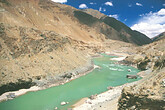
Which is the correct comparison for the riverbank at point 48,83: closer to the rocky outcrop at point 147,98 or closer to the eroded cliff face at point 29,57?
the eroded cliff face at point 29,57

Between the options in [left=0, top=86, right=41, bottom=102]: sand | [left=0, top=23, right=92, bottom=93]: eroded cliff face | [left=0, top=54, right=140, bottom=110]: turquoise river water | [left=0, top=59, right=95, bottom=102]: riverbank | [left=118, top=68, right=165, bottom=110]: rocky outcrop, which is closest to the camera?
[left=118, top=68, right=165, bottom=110]: rocky outcrop

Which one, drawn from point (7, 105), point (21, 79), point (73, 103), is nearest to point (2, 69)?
point (21, 79)

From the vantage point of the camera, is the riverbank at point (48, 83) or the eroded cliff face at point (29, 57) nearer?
the riverbank at point (48, 83)

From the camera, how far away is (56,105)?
15211 mm

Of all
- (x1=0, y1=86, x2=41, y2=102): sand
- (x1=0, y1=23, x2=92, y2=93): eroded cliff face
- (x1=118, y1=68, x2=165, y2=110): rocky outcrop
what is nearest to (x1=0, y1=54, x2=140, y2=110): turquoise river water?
(x1=0, y1=86, x2=41, y2=102): sand

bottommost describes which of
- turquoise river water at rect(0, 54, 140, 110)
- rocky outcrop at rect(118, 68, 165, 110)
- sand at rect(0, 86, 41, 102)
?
turquoise river water at rect(0, 54, 140, 110)

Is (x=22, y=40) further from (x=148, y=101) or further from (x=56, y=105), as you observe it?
(x=148, y=101)

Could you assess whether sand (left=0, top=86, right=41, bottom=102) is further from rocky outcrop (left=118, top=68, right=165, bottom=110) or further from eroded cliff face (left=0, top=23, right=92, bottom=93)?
rocky outcrop (left=118, top=68, right=165, bottom=110)

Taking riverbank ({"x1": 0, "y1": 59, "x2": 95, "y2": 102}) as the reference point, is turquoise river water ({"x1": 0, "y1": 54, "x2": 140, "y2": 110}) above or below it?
below

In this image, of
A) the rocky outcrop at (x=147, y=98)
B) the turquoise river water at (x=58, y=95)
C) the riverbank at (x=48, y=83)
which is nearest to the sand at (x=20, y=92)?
the riverbank at (x=48, y=83)

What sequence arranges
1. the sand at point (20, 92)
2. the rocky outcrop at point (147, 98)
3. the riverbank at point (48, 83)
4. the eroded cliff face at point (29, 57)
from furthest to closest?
the eroded cliff face at point (29, 57) < the riverbank at point (48, 83) < the sand at point (20, 92) < the rocky outcrop at point (147, 98)

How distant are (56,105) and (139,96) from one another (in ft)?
36.3

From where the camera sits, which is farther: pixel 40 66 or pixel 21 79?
pixel 40 66

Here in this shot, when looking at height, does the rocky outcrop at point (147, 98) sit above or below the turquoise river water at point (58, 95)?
above
